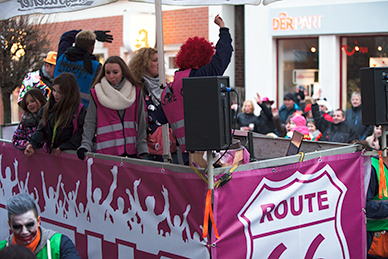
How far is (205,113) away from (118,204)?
142cm

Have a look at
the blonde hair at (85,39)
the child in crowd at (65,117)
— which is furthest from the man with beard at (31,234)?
the blonde hair at (85,39)

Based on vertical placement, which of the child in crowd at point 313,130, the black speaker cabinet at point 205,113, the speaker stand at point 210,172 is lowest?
the child in crowd at point 313,130

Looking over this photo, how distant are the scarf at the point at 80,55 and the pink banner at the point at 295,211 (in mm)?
2614

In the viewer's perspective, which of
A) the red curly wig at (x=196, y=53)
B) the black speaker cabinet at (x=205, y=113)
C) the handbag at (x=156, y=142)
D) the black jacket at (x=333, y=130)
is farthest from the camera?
the black jacket at (x=333, y=130)

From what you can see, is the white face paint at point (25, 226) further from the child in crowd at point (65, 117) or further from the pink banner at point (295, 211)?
the child in crowd at point (65, 117)

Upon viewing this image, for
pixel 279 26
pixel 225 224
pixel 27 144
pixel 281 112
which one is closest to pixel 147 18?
pixel 279 26

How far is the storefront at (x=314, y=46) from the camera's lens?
1273cm

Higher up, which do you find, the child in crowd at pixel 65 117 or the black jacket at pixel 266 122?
the child in crowd at pixel 65 117

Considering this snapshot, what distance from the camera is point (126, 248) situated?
4523 mm

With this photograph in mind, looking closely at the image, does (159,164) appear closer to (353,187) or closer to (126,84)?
(126,84)

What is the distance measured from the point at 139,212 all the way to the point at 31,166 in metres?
1.89

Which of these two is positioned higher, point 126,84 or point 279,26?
point 279,26

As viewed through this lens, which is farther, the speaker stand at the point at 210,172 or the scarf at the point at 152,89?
the scarf at the point at 152,89

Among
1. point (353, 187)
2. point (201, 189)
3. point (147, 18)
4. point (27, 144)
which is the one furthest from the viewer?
point (147, 18)
